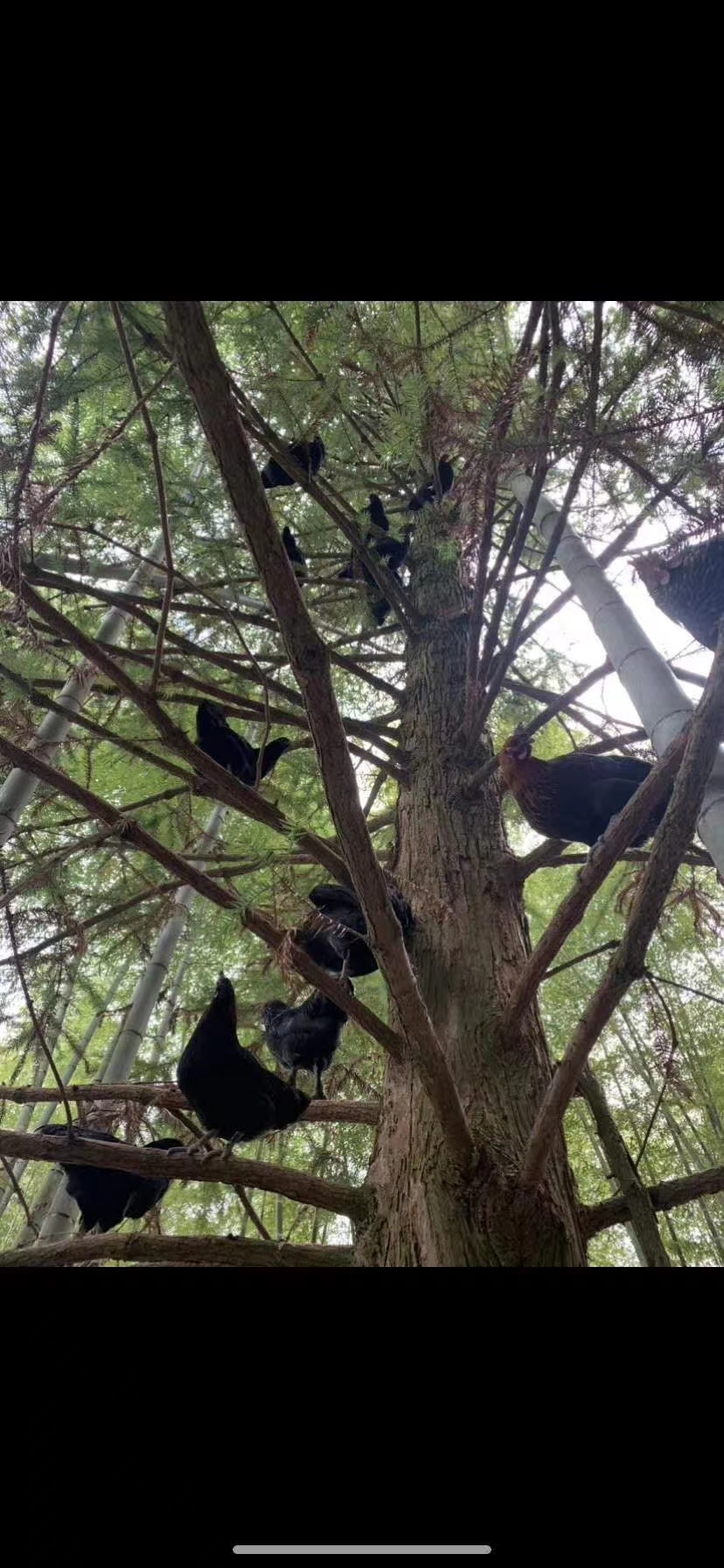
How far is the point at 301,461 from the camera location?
1.36 metres

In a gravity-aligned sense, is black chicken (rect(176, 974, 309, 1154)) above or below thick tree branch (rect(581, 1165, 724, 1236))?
above

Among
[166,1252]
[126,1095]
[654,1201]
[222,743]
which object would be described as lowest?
[654,1201]

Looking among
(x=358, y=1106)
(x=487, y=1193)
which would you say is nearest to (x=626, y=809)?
(x=487, y=1193)

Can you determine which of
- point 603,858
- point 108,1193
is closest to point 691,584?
point 603,858

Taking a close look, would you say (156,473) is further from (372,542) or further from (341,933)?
(372,542)

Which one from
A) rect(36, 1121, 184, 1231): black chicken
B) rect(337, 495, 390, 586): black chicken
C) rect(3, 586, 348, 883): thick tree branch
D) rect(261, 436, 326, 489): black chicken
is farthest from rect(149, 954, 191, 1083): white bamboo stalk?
rect(261, 436, 326, 489): black chicken

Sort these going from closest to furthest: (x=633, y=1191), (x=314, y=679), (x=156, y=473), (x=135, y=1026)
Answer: (x=314, y=679), (x=156, y=473), (x=633, y=1191), (x=135, y=1026)

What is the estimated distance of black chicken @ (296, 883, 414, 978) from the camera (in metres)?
1.23

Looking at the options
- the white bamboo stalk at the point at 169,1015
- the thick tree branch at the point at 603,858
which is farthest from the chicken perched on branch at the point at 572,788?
the white bamboo stalk at the point at 169,1015

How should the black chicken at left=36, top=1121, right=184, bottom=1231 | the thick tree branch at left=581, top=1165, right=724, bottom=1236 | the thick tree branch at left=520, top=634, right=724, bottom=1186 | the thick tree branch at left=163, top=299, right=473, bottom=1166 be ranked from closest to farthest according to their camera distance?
the thick tree branch at left=163, top=299, right=473, bottom=1166 < the thick tree branch at left=520, top=634, right=724, bottom=1186 < the thick tree branch at left=581, top=1165, right=724, bottom=1236 < the black chicken at left=36, top=1121, right=184, bottom=1231

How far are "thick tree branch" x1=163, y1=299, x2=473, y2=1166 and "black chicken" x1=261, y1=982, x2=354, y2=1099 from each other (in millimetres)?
382

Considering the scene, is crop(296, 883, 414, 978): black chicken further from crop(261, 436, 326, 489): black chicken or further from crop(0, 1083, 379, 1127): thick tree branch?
crop(261, 436, 326, 489): black chicken

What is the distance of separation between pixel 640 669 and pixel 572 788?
0.71ft
